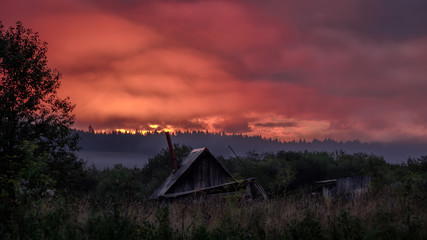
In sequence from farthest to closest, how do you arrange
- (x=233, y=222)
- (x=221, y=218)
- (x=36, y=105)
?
(x=36, y=105) < (x=221, y=218) < (x=233, y=222)

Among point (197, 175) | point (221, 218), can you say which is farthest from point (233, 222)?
point (197, 175)

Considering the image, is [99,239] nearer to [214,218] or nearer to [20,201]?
[20,201]

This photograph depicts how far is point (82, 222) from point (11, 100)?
20.1m

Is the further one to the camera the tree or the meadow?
the tree

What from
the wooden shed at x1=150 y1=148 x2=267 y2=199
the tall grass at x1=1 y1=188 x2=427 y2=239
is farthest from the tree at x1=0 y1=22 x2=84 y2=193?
the tall grass at x1=1 y1=188 x2=427 y2=239

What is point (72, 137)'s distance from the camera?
27859 millimetres

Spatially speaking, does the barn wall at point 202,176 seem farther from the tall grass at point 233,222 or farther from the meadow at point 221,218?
the tall grass at point 233,222

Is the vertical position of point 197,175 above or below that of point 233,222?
above

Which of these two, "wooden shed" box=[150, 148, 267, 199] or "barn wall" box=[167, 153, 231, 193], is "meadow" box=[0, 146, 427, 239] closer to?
"wooden shed" box=[150, 148, 267, 199]

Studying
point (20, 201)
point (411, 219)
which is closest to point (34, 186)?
point (20, 201)

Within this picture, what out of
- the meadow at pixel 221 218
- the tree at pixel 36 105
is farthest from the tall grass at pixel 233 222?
the tree at pixel 36 105

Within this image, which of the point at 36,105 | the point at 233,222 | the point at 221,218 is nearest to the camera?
the point at 233,222

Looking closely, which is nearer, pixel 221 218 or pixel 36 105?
pixel 221 218

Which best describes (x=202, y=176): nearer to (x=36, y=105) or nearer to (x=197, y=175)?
(x=197, y=175)
